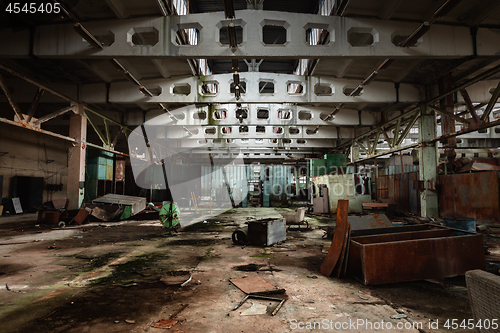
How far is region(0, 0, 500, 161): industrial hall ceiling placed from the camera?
6.80 metres

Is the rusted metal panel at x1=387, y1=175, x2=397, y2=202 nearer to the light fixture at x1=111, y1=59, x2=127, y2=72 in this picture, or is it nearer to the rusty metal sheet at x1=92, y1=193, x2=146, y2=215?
the rusty metal sheet at x1=92, y1=193, x2=146, y2=215

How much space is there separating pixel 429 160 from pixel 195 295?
10772mm

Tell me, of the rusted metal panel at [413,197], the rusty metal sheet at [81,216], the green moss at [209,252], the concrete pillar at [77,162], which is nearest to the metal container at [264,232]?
the green moss at [209,252]

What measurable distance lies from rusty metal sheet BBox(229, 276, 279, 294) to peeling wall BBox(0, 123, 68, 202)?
49.5 ft

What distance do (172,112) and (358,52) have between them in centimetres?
942

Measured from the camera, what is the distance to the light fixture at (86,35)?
227 inches

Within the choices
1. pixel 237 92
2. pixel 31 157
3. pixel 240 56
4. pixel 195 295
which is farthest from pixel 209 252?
pixel 31 157

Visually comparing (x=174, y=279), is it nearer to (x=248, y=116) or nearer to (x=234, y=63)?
(x=234, y=63)

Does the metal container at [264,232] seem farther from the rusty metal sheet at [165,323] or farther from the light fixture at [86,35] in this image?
the light fixture at [86,35]

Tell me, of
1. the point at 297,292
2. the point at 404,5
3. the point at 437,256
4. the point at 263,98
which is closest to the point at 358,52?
the point at 404,5

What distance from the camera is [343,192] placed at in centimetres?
1467

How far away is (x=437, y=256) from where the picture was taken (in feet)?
13.5

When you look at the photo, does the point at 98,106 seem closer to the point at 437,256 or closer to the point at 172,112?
the point at 172,112

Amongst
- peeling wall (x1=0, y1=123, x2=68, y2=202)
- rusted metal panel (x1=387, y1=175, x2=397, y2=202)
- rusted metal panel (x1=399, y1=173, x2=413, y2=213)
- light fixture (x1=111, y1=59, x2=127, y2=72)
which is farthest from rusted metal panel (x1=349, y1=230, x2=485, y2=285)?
peeling wall (x1=0, y1=123, x2=68, y2=202)
